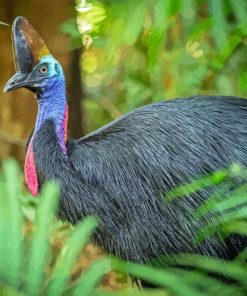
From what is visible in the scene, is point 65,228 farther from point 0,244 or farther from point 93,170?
point 0,244

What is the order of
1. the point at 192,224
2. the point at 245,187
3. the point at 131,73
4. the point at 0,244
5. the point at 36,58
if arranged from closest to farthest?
1. the point at 0,244
2. the point at 245,187
3. the point at 192,224
4. the point at 36,58
5. the point at 131,73

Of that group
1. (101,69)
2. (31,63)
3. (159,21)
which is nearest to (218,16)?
(159,21)

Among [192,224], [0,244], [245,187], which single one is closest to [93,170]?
[192,224]

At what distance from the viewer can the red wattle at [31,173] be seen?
6.35ft

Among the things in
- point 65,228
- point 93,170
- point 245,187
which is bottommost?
point 65,228

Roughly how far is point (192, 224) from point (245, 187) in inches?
36.7

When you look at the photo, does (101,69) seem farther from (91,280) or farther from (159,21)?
(91,280)

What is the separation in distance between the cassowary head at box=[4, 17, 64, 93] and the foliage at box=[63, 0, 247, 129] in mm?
Answer: 117

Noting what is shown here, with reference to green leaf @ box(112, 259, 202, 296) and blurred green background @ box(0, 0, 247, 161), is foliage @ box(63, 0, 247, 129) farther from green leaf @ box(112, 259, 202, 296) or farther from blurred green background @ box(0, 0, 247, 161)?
green leaf @ box(112, 259, 202, 296)

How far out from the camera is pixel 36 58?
193 cm

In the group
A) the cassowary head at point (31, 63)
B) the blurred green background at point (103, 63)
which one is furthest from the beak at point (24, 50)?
the blurred green background at point (103, 63)

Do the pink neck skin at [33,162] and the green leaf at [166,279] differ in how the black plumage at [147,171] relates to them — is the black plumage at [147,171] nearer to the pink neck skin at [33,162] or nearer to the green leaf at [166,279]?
the pink neck skin at [33,162]

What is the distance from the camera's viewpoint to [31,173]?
6.38 ft

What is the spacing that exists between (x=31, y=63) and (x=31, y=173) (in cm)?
24
